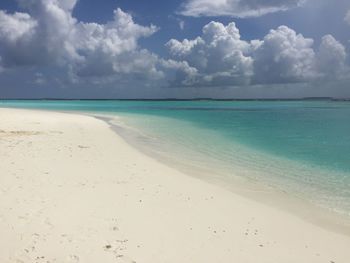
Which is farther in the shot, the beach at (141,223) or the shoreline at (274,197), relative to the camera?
the shoreline at (274,197)

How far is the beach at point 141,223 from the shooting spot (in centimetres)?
532

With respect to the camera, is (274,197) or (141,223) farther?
(274,197)

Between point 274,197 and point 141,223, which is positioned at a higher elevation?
point 141,223

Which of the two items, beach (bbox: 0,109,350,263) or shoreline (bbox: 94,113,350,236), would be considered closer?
beach (bbox: 0,109,350,263)

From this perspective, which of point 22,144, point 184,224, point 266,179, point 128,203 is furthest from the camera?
point 22,144

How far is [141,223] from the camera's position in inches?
255

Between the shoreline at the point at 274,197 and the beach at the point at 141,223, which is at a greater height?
the beach at the point at 141,223

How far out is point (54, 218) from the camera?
6.41m

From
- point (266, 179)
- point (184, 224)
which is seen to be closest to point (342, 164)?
point (266, 179)

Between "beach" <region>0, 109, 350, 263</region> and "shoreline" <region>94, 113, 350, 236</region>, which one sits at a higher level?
"beach" <region>0, 109, 350, 263</region>

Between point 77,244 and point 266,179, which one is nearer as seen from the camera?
point 77,244

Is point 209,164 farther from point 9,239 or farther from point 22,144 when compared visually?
point 9,239

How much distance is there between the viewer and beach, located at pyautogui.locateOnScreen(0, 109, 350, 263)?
5324 millimetres

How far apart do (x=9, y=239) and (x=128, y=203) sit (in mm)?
2636
